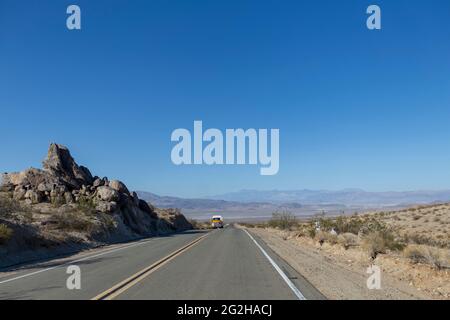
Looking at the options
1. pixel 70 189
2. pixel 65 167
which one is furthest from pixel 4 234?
pixel 65 167

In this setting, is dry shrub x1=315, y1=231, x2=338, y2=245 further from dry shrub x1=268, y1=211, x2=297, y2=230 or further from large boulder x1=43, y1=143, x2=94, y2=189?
dry shrub x1=268, y1=211, x2=297, y2=230

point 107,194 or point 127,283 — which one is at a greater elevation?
point 107,194

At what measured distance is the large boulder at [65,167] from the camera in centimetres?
5191

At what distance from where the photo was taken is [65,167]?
5450 cm

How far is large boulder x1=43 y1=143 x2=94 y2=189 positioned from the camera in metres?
51.9

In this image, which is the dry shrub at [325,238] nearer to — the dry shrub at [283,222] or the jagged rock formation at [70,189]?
the jagged rock formation at [70,189]

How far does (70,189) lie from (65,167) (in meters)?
4.41

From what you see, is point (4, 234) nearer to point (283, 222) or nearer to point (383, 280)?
point (383, 280)

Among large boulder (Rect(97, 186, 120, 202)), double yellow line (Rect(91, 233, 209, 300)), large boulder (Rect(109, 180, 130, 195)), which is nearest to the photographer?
double yellow line (Rect(91, 233, 209, 300))

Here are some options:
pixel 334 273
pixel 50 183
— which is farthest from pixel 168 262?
pixel 50 183

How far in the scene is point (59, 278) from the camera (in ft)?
47.9

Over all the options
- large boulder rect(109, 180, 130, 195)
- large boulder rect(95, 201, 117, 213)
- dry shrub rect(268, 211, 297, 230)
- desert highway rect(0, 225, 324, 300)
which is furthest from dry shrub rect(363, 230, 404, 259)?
dry shrub rect(268, 211, 297, 230)
